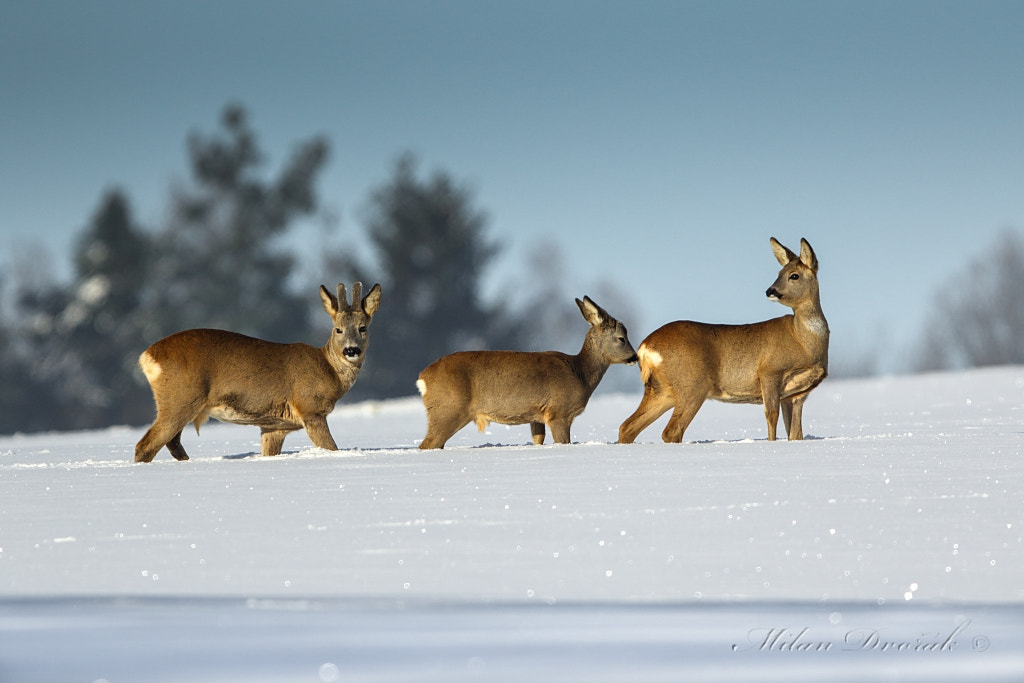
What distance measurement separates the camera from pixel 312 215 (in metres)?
35.7

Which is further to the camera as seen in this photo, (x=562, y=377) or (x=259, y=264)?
(x=259, y=264)

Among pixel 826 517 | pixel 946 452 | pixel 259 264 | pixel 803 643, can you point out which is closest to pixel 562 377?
pixel 946 452

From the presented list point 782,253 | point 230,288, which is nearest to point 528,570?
point 782,253

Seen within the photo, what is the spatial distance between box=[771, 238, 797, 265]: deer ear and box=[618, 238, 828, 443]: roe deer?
0.08m

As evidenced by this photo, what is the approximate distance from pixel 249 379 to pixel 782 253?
4.15m

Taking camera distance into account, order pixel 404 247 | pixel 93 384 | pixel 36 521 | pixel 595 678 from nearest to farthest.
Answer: pixel 595 678 → pixel 36 521 → pixel 93 384 → pixel 404 247

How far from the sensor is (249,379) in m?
9.73

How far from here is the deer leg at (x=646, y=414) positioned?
10367mm

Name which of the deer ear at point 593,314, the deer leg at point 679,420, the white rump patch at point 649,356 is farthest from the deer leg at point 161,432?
the deer leg at point 679,420

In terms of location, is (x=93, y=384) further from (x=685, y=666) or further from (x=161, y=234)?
(x=685, y=666)

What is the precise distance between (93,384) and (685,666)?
1269 inches

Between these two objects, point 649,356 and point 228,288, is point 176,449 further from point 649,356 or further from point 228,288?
point 228,288

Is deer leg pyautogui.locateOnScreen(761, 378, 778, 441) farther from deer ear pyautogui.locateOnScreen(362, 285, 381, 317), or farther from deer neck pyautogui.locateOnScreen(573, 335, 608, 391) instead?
deer ear pyautogui.locateOnScreen(362, 285, 381, 317)

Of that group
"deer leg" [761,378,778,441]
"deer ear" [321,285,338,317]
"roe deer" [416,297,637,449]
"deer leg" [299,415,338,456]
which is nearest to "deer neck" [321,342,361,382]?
"deer ear" [321,285,338,317]
